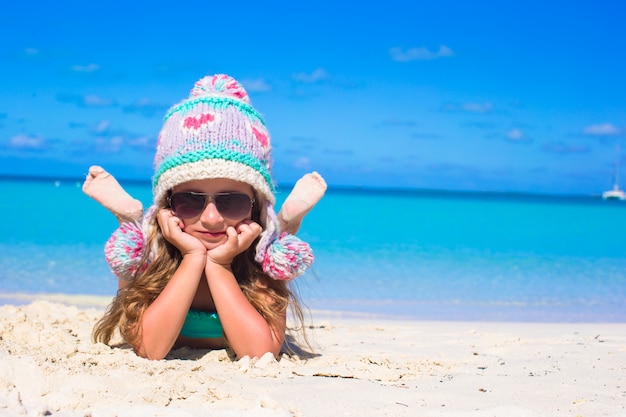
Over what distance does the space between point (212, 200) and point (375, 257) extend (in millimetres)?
9510

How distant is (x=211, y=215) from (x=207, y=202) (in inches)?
2.9

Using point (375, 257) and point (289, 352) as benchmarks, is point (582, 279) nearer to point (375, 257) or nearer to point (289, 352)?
point (375, 257)

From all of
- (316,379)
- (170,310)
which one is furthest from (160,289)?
(316,379)

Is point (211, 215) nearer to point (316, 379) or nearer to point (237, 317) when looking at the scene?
point (237, 317)

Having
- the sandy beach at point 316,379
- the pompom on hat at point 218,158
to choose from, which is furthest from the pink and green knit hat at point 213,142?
the sandy beach at point 316,379

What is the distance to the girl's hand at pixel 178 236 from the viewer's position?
3.10m

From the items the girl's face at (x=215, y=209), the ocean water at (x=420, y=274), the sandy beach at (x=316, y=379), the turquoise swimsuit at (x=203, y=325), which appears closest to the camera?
the sandy beach at (x=316, y=379)

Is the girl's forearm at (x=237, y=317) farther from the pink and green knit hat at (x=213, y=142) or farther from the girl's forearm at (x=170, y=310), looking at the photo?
the pink and green knit hat at (x=213, y=142)

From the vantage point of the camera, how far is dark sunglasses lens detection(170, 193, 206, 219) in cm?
312

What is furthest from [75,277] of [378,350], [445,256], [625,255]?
[625,255]

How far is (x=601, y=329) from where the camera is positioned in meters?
5.49

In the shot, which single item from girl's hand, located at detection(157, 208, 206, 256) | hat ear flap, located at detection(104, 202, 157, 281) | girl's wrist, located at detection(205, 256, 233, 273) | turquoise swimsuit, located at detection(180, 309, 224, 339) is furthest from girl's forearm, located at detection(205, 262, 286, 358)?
hat ear flap, located at detection(104, 202, 157, 281)

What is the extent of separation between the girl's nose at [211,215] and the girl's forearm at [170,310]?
0.60ft

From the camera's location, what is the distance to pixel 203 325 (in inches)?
132
